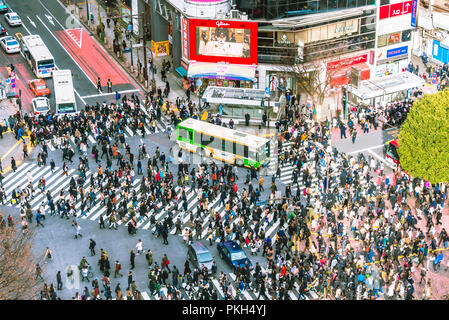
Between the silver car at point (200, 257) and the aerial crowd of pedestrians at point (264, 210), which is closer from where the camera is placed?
the aerial crowd of pedestrians at point (264, 210)

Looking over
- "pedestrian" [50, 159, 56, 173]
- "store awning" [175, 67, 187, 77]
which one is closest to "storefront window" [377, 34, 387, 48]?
"store awning" [175, 67, 187, 77]

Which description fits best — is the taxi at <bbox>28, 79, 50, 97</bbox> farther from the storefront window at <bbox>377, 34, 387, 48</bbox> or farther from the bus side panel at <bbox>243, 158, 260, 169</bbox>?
the storefront window at <bbox>377, 34, 387, 48</bbox>

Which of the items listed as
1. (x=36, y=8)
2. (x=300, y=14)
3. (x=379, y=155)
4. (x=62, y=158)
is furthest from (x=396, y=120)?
(x=36, y=8)

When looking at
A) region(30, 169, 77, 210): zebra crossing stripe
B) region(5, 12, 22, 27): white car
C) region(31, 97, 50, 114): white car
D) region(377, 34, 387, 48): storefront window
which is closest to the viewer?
region(30, 169, 77, 210): zebra crossing stripe

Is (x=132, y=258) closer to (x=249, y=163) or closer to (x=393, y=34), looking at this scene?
(x=249, y=163)

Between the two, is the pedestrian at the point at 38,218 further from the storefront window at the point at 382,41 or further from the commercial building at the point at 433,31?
the commercial building at the point at 433,31

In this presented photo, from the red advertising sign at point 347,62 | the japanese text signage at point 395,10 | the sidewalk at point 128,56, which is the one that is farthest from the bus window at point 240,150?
the japanese text signage at point 395,10

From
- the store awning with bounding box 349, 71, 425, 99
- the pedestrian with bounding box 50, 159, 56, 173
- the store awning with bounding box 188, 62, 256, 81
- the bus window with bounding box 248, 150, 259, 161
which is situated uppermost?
the store awning with bounding box 188, 62, 256, 81
